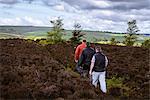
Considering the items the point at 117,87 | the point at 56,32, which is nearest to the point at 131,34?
A: the point at 56,32

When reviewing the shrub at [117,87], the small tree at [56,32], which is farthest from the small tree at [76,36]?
the shrub at [117,87]

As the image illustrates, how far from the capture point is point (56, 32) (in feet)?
165

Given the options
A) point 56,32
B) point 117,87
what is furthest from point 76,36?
point 117,87

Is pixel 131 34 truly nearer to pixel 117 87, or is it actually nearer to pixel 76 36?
pixel 76 36

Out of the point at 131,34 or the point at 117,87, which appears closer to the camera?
the point at 117,87

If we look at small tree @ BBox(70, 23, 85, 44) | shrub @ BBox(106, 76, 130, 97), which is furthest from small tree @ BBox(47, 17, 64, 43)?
shrub @ BBox(106, 76, 130, 97)

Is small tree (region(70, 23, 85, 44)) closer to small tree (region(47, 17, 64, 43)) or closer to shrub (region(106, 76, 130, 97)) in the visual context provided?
small tree (region(47, 17, 64, 43))

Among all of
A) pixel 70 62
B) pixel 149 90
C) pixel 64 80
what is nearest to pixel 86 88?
pixel 64 80

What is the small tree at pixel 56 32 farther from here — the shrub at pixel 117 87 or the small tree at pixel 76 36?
the shrub at pixel 117 87

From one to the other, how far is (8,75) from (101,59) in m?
3.82

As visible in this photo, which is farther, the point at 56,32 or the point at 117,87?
the point at 56,32

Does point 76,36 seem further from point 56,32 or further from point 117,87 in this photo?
point 117,87

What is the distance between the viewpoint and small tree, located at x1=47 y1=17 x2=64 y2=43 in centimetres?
4869

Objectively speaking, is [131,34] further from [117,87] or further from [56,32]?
[117,87]
